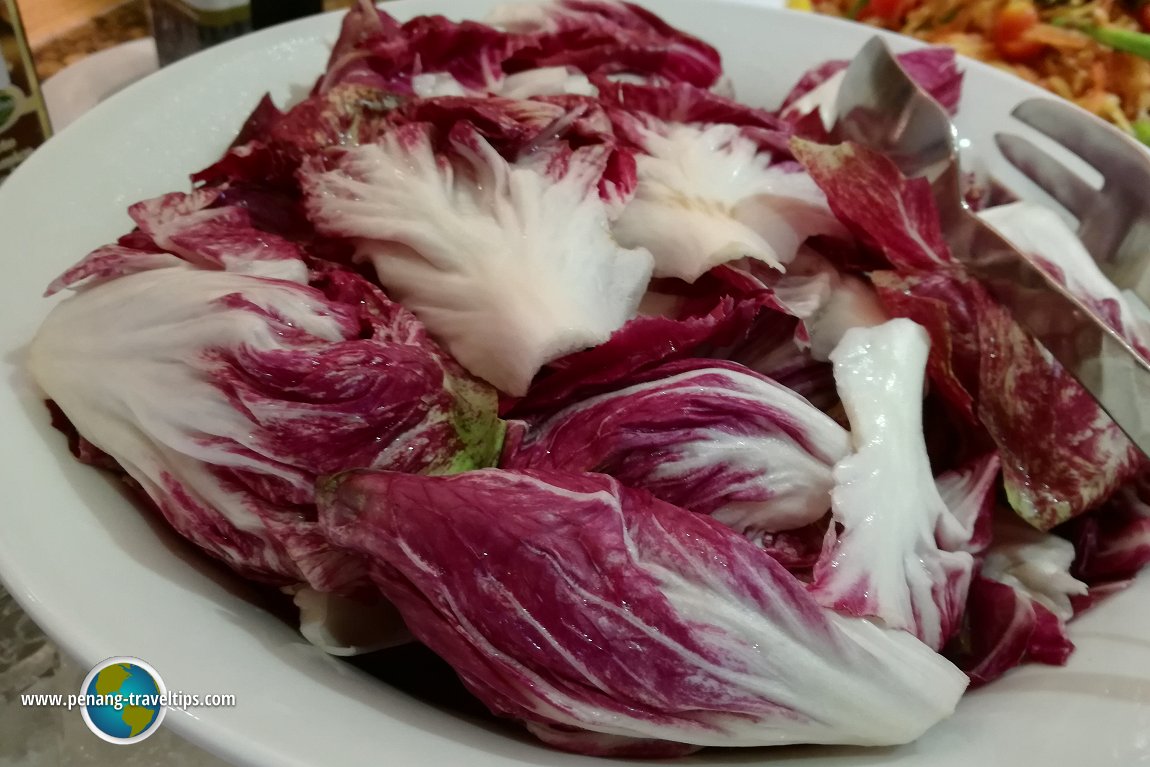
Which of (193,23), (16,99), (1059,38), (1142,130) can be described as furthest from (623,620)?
(1059,38)

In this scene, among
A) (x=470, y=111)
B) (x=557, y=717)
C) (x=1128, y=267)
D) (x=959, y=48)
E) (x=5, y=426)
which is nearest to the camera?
(x=557, y=717)

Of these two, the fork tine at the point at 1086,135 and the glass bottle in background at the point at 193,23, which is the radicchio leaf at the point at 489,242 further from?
the glass bottle in background at the point at 193,23

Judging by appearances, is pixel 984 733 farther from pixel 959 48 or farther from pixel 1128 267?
pixel 959 48

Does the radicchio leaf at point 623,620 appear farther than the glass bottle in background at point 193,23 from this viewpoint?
No

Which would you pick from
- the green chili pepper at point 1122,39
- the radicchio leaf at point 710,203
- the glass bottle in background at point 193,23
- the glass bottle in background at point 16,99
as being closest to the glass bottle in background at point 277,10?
the glass bottle in background at point 193,23

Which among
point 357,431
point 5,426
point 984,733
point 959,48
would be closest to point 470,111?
point 357,431

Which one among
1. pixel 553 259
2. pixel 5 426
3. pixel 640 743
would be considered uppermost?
pixel 553 259
